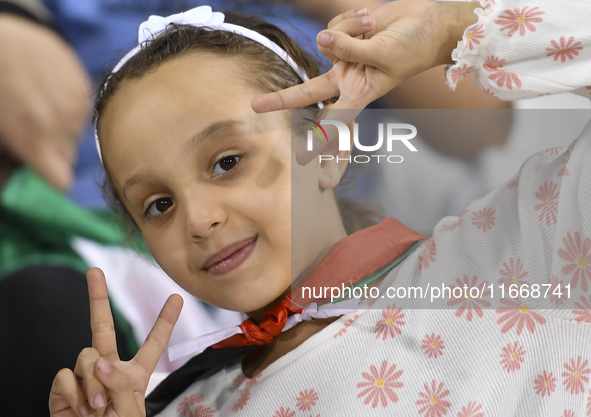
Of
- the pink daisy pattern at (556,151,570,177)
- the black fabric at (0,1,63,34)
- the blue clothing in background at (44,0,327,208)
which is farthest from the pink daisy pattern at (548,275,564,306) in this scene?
the black fabric at (0,1,63,34)

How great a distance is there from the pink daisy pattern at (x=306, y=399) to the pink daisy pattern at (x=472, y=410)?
176 millimetres

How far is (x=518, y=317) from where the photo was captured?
0.66m

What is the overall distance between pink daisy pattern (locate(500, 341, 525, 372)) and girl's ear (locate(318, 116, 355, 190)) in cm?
31

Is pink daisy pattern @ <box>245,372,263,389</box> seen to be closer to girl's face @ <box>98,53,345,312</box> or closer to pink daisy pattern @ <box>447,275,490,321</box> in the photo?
girl's face @ <box>98,53,345,312</box>

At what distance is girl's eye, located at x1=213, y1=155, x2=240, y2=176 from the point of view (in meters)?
0.73

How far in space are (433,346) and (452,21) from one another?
1.27 feet

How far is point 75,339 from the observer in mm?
1094

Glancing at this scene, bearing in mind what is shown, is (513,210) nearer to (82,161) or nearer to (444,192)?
(444,192)

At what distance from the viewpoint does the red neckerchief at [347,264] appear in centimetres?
75

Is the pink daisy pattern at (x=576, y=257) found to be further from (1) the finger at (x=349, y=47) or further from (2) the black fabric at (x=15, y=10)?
(2) the black fabric at (x=15, y=10)

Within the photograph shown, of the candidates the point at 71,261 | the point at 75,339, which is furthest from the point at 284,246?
the point at 71,261

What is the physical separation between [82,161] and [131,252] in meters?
0.25

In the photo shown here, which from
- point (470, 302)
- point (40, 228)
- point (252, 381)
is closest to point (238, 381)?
point (252, 381)

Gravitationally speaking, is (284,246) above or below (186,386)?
above
